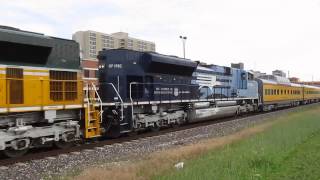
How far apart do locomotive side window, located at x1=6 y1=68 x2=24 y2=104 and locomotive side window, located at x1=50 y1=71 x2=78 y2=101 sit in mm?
1098

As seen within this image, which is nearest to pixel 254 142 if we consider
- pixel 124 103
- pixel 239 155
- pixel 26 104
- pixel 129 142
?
pixel 239 155

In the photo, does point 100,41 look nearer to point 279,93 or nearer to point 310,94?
point 279,93

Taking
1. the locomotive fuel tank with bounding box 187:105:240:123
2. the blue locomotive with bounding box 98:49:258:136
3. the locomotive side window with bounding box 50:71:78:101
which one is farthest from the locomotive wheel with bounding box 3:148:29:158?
the locomotive fuel tank with bounding box 187:105:240:123

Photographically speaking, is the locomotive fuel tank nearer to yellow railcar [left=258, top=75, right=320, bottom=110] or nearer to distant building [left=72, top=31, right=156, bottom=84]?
yellow railcar [left=258, top=75, right=320, bottom=110]

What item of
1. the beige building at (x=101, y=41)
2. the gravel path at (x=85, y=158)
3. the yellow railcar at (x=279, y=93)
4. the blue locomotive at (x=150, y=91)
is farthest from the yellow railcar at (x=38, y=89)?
the beige building at (x=101, y=41)

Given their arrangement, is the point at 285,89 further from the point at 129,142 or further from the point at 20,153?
the point at 20,153

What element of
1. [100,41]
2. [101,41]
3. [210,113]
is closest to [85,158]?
[210,113]

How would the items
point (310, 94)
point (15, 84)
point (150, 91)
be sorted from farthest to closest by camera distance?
point (310, 94) → point (150, 91) → point (15, 84)

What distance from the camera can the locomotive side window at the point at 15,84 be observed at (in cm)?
1066

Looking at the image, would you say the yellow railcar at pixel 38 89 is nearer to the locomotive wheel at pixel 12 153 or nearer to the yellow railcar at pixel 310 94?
the locomotive wheel at pixel 12 153

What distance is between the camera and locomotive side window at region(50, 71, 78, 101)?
12.1 meters

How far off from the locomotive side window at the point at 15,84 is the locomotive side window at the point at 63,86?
110cm

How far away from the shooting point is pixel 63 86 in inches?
485

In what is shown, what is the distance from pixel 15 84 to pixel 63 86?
69.1 inches
